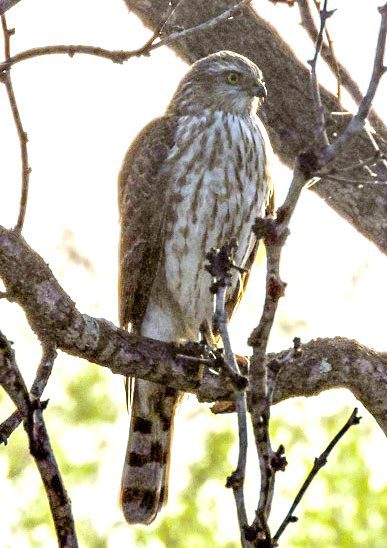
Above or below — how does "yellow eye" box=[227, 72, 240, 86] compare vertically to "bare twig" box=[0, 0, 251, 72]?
above

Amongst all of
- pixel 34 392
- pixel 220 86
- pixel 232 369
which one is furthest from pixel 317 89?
pixel 220 86

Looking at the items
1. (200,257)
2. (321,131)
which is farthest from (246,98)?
(321,131)

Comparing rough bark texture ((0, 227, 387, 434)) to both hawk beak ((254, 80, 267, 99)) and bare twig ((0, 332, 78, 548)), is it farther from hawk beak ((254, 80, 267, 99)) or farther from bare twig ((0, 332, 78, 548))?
hawk beak ((254, 80, 267, 99))

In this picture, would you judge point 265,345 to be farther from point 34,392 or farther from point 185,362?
point 185,362

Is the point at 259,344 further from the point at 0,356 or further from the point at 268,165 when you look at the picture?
the point at 268,165

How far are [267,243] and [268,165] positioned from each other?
9.96ft

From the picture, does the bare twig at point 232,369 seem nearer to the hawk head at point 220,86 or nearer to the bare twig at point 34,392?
the bare twig at point 34,392

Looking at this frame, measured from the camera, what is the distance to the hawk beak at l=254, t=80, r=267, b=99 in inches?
245

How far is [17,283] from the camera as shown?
4.50 meters

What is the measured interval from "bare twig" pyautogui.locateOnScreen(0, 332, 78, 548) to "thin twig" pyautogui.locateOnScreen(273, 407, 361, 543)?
628 mm

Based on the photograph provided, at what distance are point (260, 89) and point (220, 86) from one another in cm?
49

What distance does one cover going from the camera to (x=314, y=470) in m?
3.35

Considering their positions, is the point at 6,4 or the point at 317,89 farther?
the point at 6,4

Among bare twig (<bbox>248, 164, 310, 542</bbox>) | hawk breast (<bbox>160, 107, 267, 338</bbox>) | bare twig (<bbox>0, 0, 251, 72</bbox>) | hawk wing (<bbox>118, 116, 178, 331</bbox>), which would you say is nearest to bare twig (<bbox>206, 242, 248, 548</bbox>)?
bare twig (<bbox>248, 164, 310, 542</bbox>)
